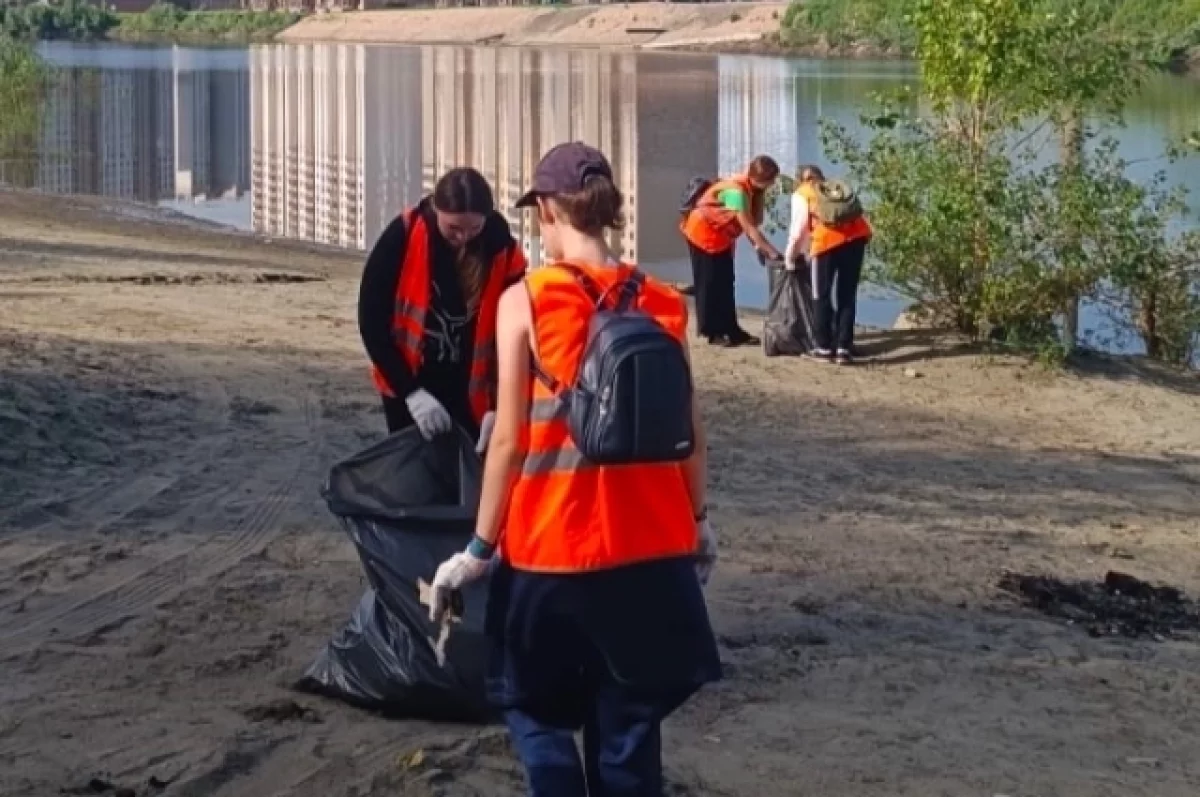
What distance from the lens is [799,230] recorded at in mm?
13789

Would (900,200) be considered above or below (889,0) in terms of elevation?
below

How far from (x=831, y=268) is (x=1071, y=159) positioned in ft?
8.20

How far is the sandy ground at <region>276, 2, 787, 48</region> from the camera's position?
10081cm

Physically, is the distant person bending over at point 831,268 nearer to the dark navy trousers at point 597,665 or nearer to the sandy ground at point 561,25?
the dark navy trousers at point 597,665

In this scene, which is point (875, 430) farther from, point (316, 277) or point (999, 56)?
point (316, 277)

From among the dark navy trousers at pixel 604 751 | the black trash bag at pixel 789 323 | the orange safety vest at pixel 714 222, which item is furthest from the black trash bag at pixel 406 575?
the black trash bag at pixel 789 323

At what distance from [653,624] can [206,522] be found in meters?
4.30

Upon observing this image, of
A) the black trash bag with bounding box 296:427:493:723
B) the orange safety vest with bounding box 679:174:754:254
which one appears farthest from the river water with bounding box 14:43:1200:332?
the black trash bag with bounding box 296:427:493:723

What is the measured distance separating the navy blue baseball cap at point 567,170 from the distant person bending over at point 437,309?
Answer: 5.17ft

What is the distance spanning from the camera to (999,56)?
1512 centimetres

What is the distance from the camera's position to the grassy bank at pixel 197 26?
117 metres

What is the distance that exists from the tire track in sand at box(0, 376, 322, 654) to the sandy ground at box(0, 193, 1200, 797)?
0.02 m

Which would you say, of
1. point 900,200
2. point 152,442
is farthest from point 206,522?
point 900,200

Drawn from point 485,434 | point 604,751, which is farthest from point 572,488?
point 485,434
